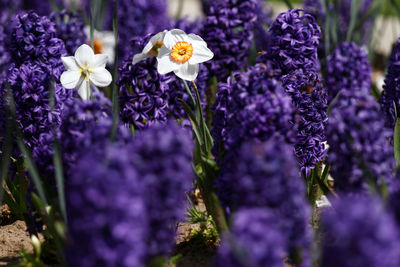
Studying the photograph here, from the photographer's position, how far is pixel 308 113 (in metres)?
2.86

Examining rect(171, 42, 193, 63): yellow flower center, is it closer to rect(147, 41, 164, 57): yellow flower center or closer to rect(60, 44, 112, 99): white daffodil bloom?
rect(147, 41, 164, 57): yellow flower center

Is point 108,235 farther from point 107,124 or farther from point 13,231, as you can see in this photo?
point 13,231

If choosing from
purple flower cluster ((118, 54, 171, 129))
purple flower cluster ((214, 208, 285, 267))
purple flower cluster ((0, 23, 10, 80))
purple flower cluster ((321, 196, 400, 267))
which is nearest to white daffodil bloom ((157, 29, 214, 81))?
purple flower cluster ((118, 54, 171, 129))

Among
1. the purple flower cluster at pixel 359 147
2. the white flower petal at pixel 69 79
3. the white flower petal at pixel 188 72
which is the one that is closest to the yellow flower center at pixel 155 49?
the white flower petal at pixel 188 72

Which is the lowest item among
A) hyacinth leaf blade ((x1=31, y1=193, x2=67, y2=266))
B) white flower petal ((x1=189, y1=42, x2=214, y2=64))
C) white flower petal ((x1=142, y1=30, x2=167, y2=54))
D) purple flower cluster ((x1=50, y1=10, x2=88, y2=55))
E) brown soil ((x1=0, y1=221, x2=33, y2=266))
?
brown soil ((x1=0, y1=221, x2=33, y2=266))

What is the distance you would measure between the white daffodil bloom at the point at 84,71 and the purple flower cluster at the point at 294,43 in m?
1.01

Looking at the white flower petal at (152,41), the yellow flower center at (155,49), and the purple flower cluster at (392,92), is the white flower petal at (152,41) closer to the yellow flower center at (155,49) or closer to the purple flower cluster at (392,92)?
the yellow flower center at (155,49)

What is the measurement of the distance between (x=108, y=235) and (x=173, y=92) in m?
1.66

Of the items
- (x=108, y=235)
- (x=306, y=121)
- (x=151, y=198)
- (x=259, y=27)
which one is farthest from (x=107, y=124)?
(x=259, y=27)

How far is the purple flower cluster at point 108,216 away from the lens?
67.2 inches

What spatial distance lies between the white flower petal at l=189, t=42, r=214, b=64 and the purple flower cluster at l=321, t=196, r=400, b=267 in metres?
1.54

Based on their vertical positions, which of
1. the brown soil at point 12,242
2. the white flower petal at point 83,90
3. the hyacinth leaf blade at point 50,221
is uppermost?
the white flower petal at point 83,90

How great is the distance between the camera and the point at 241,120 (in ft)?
7.34

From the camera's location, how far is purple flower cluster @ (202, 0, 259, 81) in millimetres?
3844
